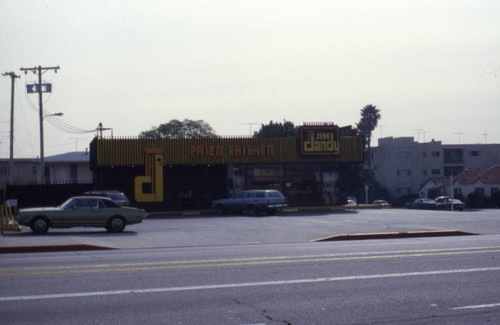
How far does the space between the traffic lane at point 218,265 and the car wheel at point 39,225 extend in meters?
7.35

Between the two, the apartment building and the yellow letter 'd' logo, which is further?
the apartment building

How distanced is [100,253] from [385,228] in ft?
39.6

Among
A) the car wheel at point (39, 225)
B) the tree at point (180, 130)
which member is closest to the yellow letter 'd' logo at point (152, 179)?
the car wheel at point (39, 225)

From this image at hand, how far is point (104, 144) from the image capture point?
134 feet

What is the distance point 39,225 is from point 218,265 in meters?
12.0

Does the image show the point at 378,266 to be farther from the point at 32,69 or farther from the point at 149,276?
the point at 32,69

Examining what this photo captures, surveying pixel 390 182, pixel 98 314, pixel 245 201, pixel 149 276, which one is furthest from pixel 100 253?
pixel 390 182

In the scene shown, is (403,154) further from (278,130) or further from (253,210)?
(253,210)

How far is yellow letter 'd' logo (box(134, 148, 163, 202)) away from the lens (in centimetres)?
4141

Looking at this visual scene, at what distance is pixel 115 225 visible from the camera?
23.7 meters

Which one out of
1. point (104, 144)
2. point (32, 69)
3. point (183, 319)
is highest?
point (32, 69)

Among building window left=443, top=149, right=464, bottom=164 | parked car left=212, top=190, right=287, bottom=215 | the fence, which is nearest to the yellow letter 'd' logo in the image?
the fence

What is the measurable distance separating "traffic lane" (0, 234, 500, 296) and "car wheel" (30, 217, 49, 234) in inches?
290

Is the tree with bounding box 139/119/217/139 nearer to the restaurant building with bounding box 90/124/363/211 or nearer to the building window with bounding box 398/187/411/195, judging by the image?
the building window with bounding box 398/187/411/195
